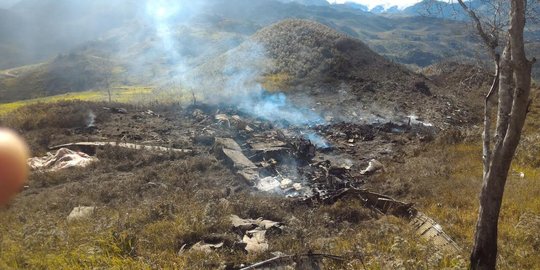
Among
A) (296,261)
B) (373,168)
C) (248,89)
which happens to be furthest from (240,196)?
(248,89)

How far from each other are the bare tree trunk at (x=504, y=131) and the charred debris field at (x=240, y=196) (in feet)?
1.39

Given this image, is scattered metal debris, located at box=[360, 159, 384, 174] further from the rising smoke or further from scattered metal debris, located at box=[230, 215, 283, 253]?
scattered metal debris, located at box=[230, 215, 283, 253]

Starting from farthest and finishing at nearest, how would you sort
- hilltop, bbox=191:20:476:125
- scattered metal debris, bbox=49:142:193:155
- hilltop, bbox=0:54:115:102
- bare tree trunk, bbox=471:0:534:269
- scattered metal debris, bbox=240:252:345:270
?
hilltop, bbox=0:54:115:102, hilltop, bbox=191:20:476:125, scattered metal debris, bbox=49:142:193:155, scattered metal debris, bbox=240:252:345:270, bare tree trunk, bbox=471:0:534:269

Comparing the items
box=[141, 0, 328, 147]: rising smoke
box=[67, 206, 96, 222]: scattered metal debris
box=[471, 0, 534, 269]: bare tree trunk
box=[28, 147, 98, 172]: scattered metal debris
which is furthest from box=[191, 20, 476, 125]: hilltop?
box=[471, 0, 534, 269]: bare tree trunk

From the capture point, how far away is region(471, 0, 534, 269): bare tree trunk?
160 inches

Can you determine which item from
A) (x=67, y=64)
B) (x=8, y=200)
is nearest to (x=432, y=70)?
(x=8, y=200)

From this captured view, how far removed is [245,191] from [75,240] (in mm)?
4795

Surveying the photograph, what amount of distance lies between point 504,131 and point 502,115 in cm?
20

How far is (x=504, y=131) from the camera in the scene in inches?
177

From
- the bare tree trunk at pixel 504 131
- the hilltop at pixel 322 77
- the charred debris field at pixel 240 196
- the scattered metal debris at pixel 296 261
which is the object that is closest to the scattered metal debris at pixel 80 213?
the charred debris field at pixel 240 196

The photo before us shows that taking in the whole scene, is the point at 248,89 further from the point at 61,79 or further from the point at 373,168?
the point at 61,79

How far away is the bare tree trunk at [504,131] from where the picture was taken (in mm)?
4066

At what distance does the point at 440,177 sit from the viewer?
10055mm

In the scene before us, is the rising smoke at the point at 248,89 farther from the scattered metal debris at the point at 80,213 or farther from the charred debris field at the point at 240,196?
the scattered metal debris at the point at 80,213
